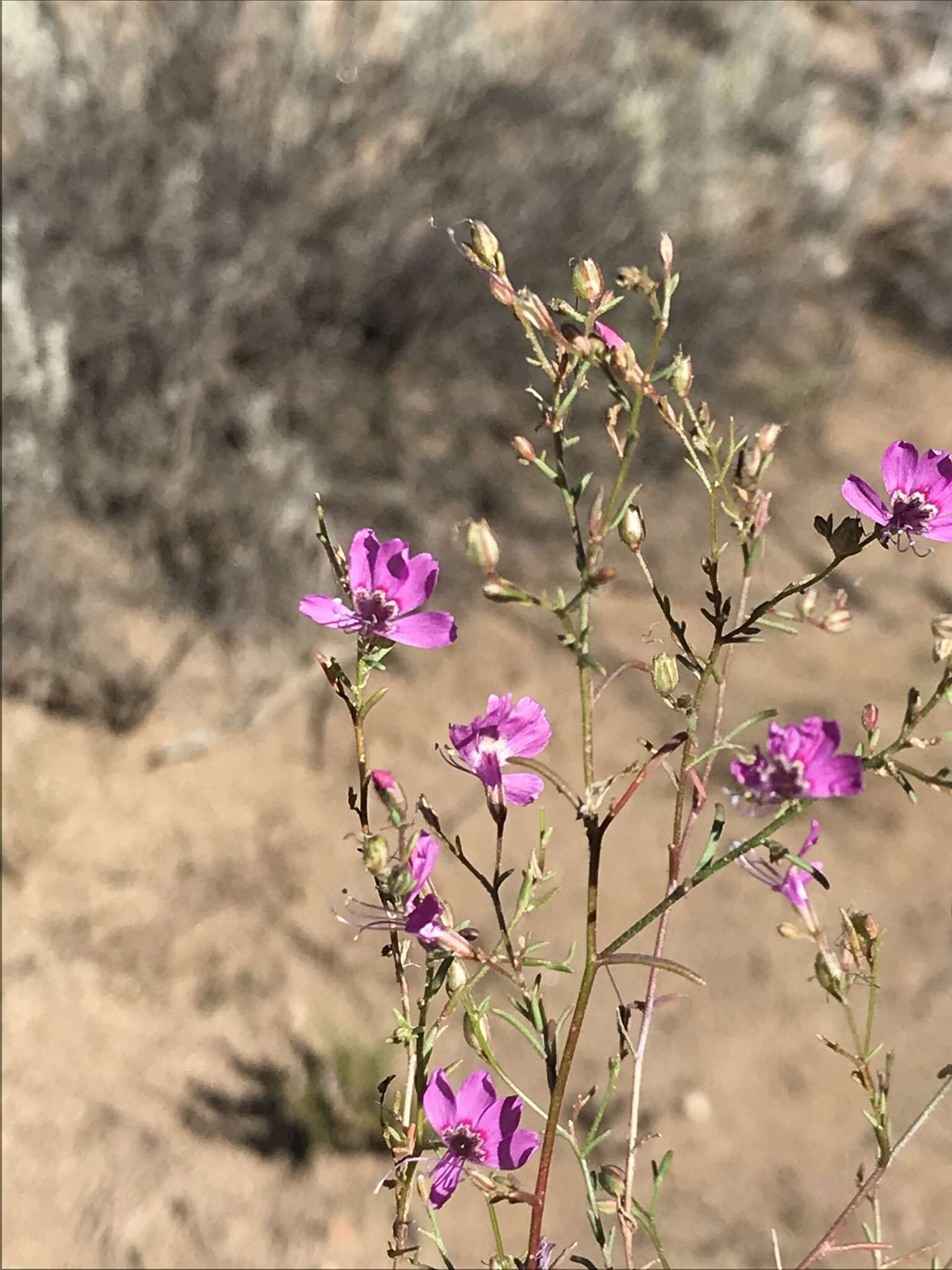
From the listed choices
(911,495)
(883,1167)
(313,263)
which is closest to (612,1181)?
(883,1167)

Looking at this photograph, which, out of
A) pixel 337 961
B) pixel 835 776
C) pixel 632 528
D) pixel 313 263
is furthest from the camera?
pixel 313 263

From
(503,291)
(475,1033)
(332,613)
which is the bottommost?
(475,1033)

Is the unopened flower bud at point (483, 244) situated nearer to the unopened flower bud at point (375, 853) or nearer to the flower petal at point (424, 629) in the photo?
the flower petal at point (424, 629)

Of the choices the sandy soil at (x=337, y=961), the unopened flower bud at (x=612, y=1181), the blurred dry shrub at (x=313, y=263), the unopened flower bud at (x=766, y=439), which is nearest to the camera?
the unopened flower bud at (x=766, y=439)

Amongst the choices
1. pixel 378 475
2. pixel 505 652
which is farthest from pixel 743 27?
pixel 505 652

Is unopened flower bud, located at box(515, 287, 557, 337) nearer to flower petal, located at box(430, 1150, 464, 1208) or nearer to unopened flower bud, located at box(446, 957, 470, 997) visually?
unopened flower bud, located at box(446, 957, 470, 997)

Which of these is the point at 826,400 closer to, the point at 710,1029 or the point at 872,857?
the point at 872,857

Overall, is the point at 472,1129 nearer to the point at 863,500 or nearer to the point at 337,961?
the point at 863,500

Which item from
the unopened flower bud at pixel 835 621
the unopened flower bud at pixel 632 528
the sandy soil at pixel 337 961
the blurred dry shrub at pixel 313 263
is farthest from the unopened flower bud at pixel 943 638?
the blurred dry shrub at pixel 313 263
